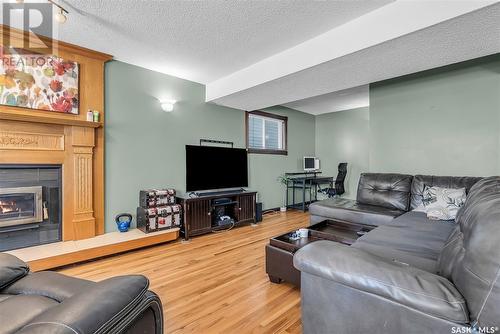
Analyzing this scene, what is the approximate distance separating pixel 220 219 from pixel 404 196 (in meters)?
2.55

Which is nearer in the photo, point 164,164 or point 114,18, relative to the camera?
point 114,18

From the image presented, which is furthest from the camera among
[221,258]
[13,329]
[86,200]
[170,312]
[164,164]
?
[164,164]

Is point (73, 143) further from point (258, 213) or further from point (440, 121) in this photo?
point (440, 121)

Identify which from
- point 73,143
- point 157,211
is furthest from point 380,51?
point 73,143

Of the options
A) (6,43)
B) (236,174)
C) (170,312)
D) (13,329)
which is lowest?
(170,312)

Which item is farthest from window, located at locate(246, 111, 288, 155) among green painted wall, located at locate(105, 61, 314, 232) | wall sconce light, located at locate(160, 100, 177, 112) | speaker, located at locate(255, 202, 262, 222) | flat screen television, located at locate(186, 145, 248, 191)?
wall sconce light, located at locate(160, 100, 177, 112)

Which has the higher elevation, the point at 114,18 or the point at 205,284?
the point at 114,18

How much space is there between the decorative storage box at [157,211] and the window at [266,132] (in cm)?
196

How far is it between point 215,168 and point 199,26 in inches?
83.4

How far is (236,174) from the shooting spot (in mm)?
4195

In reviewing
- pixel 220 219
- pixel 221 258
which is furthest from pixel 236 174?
pixel 221 258

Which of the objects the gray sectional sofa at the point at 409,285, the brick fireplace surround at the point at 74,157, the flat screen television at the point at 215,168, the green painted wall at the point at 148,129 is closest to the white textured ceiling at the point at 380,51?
the green painted wall at the point at 148,129

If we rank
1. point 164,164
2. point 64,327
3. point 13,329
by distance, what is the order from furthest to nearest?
point 164,164 → point 13,329 → point 64,327

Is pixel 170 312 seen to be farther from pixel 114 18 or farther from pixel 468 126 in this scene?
pixel 468 126
